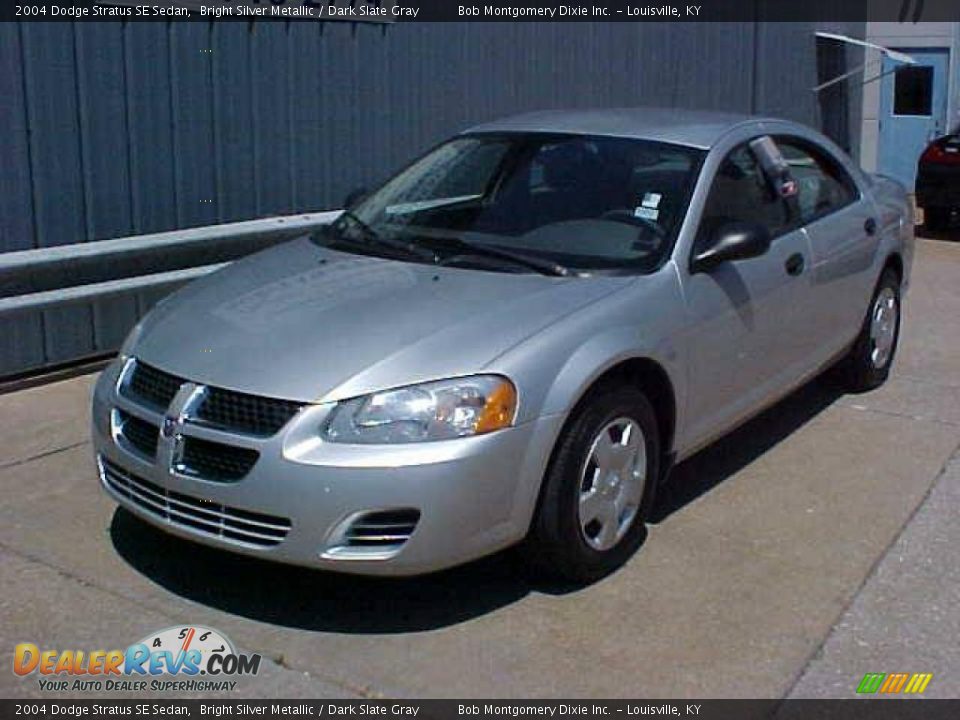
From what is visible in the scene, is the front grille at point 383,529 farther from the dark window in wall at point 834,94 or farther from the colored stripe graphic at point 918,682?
the dark window in wall at point 834,94

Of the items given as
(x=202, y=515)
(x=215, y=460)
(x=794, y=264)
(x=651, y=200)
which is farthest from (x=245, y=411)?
(x=794, y=264)

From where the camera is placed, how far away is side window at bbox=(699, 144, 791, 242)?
513 cm

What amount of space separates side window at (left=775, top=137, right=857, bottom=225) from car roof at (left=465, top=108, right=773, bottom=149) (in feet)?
0.97

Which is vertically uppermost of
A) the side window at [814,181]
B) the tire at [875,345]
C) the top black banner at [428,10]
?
the top black banner at [428,10]

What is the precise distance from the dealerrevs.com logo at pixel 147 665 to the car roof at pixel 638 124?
2701 millimetres

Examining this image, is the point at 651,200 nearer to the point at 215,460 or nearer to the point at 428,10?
the point at 215,460

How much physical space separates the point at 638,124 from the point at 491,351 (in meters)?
1.91

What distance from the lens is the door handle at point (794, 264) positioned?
18.0ft

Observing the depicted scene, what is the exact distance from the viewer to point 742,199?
5418 mm

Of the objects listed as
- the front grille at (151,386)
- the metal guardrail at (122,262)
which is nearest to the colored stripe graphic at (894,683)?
the front grille at (151,386)

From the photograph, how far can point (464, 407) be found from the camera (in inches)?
154

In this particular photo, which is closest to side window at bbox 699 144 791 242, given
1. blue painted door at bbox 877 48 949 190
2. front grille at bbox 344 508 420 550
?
front grille at bbox 344 508 420 550

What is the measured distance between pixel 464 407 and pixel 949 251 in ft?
32.7
